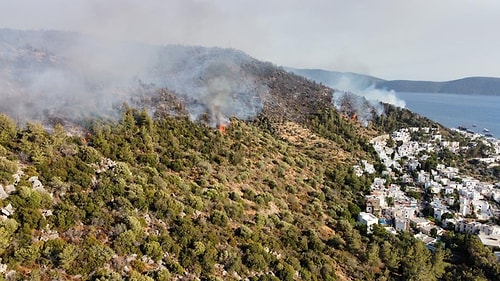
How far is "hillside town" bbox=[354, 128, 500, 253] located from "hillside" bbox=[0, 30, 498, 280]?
8.24ft

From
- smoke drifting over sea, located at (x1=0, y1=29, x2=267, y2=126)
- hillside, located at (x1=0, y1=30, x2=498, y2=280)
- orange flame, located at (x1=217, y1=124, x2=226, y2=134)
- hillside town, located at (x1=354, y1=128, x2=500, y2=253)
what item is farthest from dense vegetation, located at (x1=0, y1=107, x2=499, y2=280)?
smoke drifting over sea, located at (x1=0, y1=29, x2=267, y2=126)

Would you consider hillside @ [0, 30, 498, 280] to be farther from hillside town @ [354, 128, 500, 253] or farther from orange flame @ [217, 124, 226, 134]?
hillside town @ [354, 128, 500, 253]

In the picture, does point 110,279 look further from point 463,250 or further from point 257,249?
point 463,250

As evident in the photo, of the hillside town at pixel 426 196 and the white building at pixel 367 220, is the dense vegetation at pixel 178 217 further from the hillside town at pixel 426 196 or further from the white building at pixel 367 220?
the hillside town at pixel 426 196

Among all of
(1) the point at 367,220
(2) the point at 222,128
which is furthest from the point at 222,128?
(1) the point at 367,220

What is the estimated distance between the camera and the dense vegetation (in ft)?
42.3

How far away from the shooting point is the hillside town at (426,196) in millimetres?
31297

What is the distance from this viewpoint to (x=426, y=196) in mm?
41781

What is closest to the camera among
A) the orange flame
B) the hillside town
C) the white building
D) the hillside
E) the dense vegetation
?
the dense vegetation

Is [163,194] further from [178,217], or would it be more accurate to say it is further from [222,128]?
[222,128]

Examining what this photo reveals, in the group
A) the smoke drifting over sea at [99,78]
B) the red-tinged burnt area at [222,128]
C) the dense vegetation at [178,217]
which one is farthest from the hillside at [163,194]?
the red-tinged burnt area at [222,128]

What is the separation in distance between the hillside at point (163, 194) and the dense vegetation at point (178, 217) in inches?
2.5

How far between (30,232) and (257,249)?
8895 mm

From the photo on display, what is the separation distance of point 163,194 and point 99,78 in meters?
22.4
